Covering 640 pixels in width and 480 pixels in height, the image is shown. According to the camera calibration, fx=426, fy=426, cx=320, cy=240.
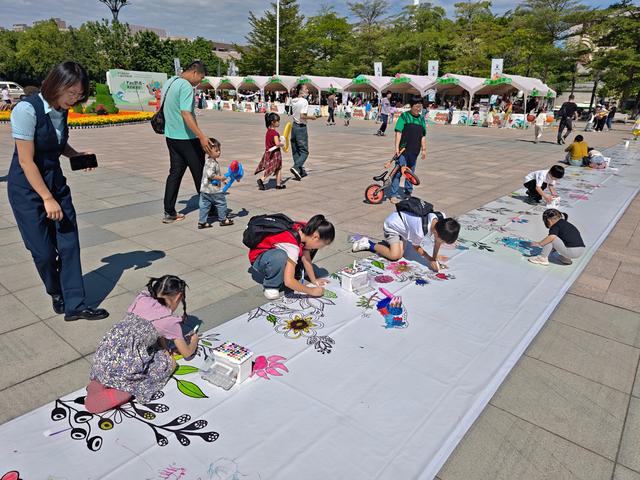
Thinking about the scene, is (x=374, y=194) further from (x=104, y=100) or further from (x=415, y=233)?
(x=104, y=100)

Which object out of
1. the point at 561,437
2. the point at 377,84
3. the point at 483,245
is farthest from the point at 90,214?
the point at 377,84

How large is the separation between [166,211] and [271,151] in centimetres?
257

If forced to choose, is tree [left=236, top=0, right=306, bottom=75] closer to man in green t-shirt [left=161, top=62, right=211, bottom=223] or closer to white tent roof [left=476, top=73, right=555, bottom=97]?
white tent roof [left=476, top=73, right=555, bottom=97]

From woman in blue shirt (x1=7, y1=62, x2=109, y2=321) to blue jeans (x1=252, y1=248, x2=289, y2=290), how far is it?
1.33m

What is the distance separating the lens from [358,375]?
284 cm

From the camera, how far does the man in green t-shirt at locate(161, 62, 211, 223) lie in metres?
5.16

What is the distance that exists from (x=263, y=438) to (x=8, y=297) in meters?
2.89

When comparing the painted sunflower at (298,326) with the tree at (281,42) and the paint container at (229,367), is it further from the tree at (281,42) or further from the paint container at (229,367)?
the tree at (281,42)

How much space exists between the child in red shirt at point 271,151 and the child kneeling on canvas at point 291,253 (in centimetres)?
412

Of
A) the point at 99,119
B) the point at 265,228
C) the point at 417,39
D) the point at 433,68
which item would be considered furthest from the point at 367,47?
the point at 265,228

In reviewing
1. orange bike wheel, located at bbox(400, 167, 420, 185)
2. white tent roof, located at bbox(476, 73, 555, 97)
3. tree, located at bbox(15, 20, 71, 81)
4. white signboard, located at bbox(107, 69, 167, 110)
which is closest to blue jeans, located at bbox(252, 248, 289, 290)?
orange bike wheel, located at bbox(400, 167, 420, 185)

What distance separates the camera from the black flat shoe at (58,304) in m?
3.44

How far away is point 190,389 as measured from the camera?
105 inches

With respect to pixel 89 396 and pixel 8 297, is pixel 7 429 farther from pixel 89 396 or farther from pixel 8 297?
pixel 8 297
